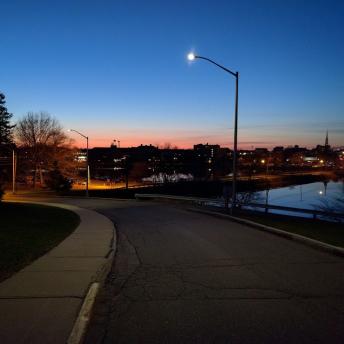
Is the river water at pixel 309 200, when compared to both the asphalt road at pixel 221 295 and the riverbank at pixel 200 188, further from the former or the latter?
the asphalt road at pixel 221 295

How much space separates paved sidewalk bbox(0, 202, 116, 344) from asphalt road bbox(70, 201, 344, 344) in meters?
0.40

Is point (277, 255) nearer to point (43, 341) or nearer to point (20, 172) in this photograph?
point (43, 341)

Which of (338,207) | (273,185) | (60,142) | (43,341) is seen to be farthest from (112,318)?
(273,185)

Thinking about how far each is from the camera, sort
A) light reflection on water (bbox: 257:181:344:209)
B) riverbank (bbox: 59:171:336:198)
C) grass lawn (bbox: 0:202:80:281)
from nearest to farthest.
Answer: grass lawn (bbox: 0:202:80:281) < light reflection on water (bbox: 257:181:344:209) < riverbank (bbox: 59:171:336:198)

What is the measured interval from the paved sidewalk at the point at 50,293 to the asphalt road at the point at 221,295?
1.30 feet

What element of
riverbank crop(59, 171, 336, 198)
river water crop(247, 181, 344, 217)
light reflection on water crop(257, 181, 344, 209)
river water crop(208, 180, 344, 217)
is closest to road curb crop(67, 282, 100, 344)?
river water crop(208, 180, 344, 217)

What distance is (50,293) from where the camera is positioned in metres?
→ 7.68

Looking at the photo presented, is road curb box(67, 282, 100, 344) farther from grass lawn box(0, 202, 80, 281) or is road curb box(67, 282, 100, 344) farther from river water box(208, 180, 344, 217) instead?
river water box(208, 180, 344, 217)

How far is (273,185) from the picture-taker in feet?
386

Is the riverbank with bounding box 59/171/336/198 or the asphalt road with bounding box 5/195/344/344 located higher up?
the asphalt road with bounding box 5/195/344/344

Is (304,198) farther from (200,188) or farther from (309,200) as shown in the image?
(200,188)

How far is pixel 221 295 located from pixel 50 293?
9.80 feet

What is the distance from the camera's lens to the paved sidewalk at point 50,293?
5.82 metres

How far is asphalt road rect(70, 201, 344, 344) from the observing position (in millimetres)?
5840
